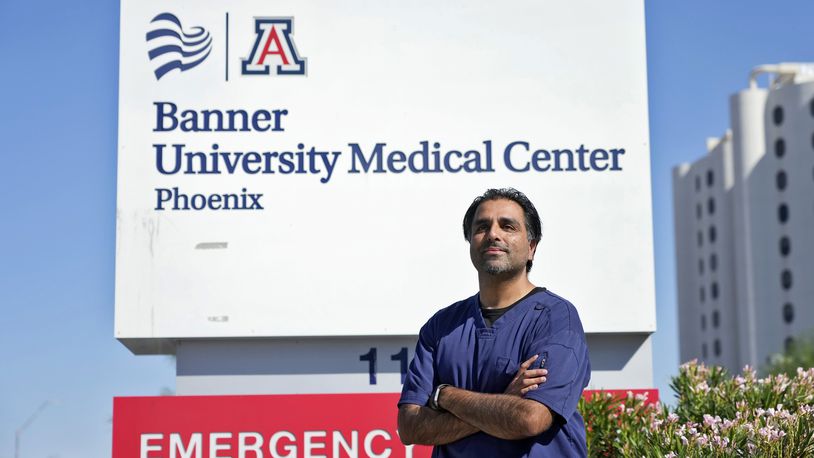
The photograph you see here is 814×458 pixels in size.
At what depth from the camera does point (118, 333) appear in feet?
26.0

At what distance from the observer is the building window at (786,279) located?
6881 cm

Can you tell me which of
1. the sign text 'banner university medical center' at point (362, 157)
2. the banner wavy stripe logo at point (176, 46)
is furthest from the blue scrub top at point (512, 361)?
the banner wavy stripe logo at point (176, 46)

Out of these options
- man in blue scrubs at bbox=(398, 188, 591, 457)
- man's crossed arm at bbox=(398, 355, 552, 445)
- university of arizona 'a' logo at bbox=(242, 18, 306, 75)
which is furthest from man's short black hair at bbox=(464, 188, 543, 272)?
university of arizona 'a' logo at bbox=(242, 18, 306, 75)

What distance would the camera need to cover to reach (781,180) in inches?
2741

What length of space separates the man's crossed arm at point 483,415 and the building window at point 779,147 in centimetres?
6895

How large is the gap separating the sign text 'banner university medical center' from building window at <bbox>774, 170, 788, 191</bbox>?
64790 mm

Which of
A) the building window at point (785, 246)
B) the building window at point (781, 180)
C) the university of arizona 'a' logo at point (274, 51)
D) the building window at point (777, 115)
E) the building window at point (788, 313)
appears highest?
the building window at point (777, 115)

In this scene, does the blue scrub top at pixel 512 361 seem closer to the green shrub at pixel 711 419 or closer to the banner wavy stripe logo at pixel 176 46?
the green shrub at pixel 711 419

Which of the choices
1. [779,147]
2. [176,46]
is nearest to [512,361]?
[176,46]

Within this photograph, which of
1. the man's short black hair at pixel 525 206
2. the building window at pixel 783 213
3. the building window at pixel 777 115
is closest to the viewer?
the man's short black hair at pixel 525 206

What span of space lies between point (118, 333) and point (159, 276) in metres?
0.49

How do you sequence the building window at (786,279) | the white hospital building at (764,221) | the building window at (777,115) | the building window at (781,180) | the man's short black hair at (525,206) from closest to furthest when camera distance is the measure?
the man's short black hair at (525,206) < the white hospital building at (764,221) < the building window at (786,279) < the building window at (777,115) < the building window at (781,180)

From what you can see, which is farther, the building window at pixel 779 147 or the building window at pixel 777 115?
the building window at pixel 777 115

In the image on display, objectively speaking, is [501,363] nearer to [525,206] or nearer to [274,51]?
[525,206]
